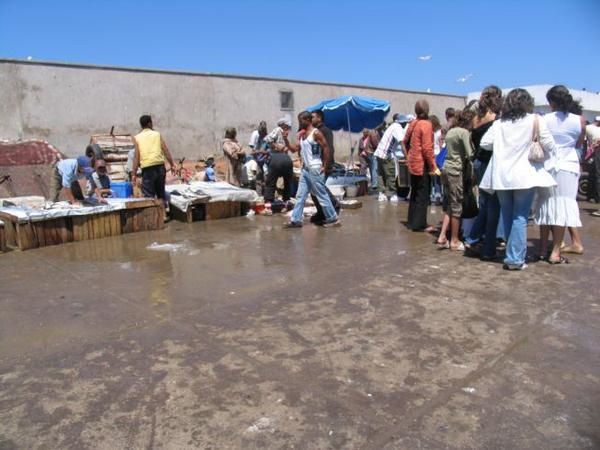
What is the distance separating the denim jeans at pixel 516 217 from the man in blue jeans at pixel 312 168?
2.88 meters

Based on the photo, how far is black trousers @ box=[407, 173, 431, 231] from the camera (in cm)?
692

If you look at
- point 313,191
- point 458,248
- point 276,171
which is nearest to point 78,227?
point 313,191

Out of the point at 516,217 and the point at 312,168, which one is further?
the point at 312,168

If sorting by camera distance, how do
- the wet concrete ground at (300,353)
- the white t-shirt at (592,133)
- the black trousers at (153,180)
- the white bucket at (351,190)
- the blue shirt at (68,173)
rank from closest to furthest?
the wet concrete ground at (300,353)
the blue shirt at (68,173)
the black trousers at (153,180)
the white t-shirt at (592,133)
the white bucket at (351,190)

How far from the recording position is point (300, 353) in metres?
3.21

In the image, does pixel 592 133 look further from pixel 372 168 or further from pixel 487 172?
pixel 487 172

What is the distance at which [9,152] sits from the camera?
10047 millimetres

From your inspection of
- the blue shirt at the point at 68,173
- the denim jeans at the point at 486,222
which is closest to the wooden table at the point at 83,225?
the blue shirt at the point at 68,173

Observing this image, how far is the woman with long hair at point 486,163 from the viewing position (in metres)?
5.37

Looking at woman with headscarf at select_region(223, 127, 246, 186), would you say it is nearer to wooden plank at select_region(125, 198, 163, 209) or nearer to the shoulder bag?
wooden plank at select_region(125, 198, 163, 209)

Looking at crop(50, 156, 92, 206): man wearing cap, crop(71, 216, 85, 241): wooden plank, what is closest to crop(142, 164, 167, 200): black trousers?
crop(50, 156, 92, 206): man wearing cap

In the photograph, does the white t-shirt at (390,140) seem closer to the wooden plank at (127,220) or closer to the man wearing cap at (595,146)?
the man wearing cap at (595,146)

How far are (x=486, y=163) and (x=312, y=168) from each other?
2.56 m

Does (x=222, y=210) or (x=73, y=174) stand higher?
(x=73, y=174)
